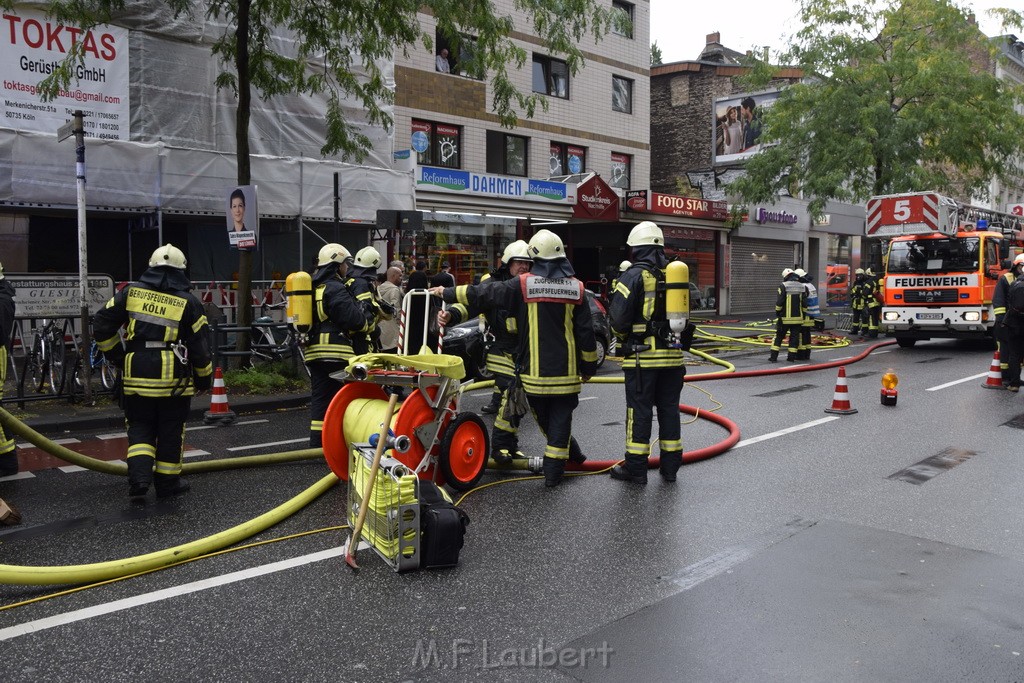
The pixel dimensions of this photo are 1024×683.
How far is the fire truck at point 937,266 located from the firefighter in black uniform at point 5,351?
1594 cm

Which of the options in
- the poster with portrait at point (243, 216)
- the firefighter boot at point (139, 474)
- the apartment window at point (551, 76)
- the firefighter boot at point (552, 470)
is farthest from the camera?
the apartment window at point (551, 76)

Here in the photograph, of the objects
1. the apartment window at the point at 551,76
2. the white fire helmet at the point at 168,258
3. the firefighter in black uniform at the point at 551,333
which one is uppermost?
the apartment window at the point at 551,76

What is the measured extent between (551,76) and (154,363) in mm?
21659

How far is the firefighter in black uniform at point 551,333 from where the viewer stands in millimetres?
6395

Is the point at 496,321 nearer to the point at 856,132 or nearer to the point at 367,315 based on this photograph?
the point at 367,315

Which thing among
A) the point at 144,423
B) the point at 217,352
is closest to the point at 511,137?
the point at 217,352

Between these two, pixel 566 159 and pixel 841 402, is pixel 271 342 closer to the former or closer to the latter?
pixel 841 402

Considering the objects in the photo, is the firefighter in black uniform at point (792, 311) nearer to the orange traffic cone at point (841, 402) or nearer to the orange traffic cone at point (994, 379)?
the orange traffic cone at point (994, 379)

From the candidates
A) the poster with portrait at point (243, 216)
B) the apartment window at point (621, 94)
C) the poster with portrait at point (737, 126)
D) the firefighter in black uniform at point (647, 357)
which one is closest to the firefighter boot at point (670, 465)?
the firefighter in black uniform at point (647, 357)

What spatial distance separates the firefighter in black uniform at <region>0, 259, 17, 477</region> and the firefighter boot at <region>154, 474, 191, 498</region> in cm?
152

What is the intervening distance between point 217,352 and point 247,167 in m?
2.64

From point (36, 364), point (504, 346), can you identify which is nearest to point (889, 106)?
point (504, 346)

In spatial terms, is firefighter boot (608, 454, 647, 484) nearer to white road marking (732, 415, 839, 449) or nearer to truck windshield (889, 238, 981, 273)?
white road marking (732, 415, 839, 449)

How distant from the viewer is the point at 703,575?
455cm
